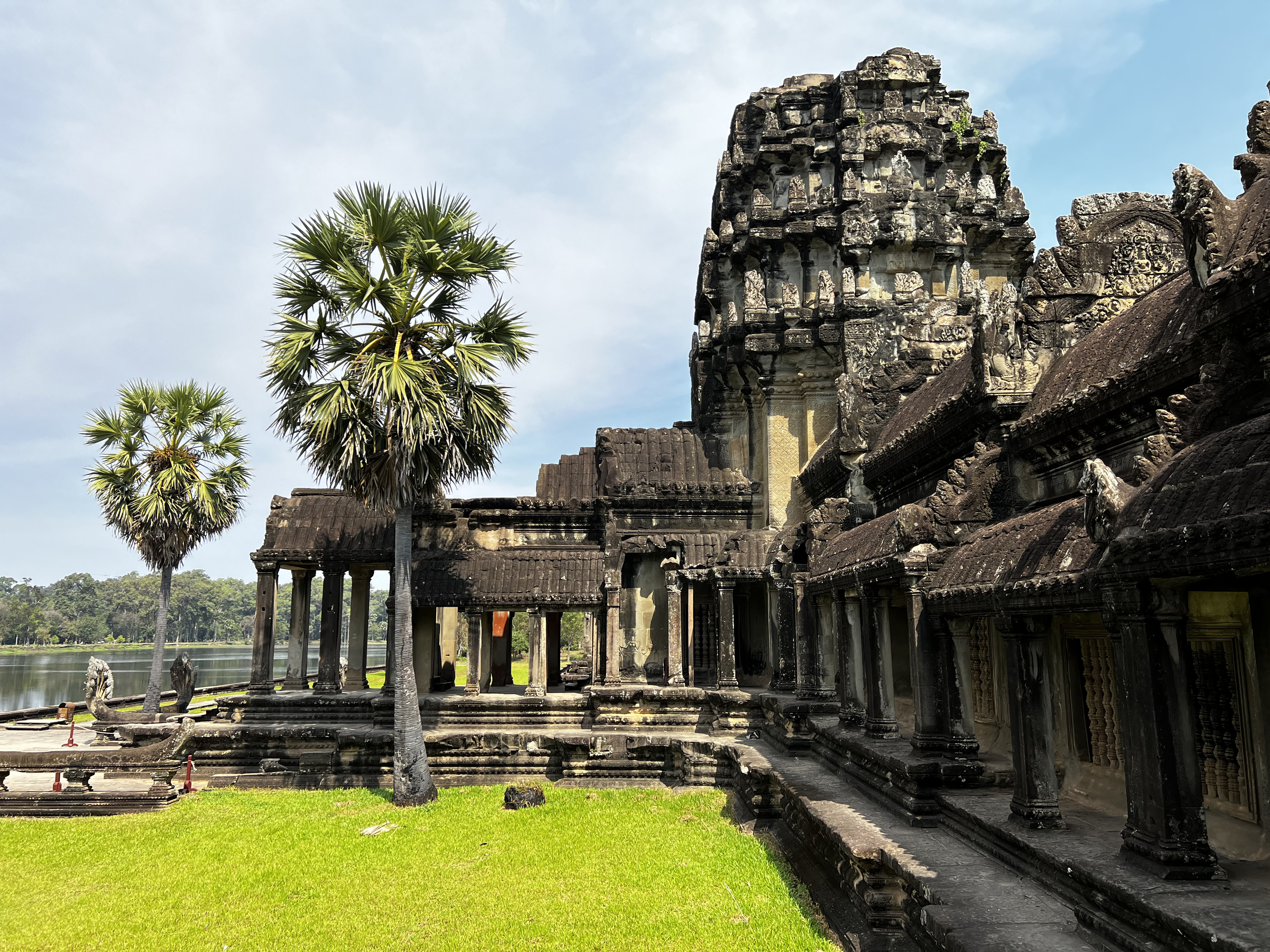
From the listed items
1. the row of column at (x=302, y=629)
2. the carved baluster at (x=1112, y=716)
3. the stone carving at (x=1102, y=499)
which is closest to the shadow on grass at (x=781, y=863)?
the carved baluster at (x=1112, y=716)

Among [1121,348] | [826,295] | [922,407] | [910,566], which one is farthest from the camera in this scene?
[826,295]

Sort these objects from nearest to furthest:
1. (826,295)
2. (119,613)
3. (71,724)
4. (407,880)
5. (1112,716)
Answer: (1112,716)
(407,880)
(826,295)
(71,724)
(119,613)

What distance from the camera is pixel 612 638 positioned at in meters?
16.4

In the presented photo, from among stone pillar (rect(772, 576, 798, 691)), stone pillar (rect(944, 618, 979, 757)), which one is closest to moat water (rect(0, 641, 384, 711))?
stone pillar (rect(772, 576, 798, 691))

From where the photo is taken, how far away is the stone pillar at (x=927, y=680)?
312 inches

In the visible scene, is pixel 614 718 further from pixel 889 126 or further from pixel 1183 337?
pixel 889 126

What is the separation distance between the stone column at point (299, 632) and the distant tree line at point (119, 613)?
10548cm

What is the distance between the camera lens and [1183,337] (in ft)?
18.5

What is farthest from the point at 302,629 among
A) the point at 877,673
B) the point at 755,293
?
the point at 877,673

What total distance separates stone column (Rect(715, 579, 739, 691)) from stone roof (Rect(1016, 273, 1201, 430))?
30.7 ft

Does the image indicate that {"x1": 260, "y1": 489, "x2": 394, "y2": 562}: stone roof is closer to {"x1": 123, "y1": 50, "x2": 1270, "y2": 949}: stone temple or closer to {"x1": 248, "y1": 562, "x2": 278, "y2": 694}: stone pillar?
{"x1": 123, "y1": 50, "x2": 1270, "y2": 949}: stone temple

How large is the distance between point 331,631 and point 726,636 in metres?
8.36

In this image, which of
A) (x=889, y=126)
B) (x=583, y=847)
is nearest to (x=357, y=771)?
(x=583, y=847)

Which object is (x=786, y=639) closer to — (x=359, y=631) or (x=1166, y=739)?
(x=359, y=631)
